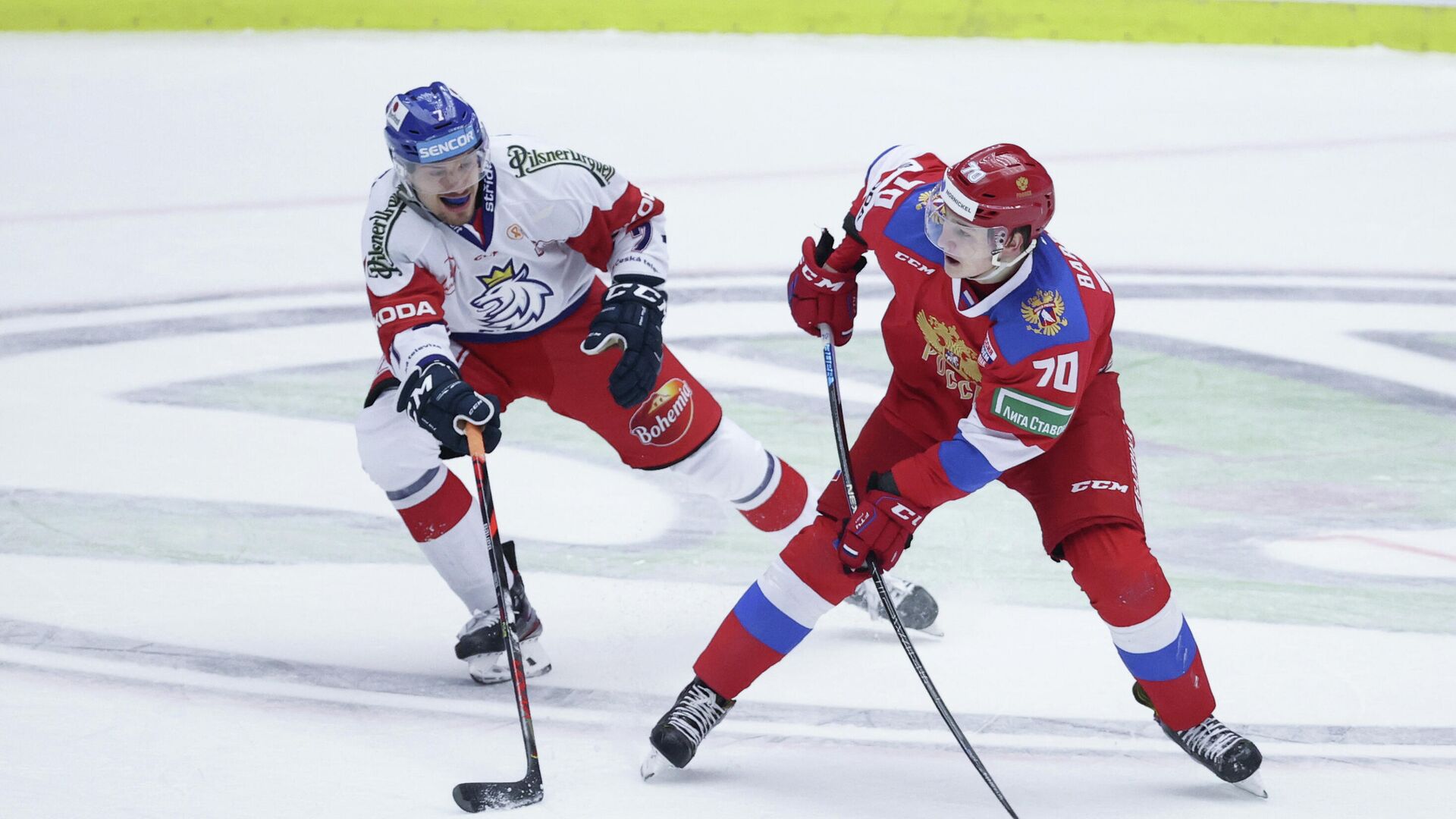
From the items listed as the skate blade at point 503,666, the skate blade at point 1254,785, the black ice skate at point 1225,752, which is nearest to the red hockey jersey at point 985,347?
the black ice skate at point 1225,752

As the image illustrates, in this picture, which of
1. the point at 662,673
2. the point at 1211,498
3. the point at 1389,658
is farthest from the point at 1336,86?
the point at 662,673


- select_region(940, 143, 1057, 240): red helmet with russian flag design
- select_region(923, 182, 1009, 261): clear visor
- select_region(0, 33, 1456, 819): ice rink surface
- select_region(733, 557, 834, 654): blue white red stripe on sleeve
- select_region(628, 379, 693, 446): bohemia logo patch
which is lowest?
select_region(0, 33, 1456, 819): ice rink surface

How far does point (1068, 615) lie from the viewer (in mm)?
3443

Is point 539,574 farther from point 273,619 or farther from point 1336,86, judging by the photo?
point 1336,86

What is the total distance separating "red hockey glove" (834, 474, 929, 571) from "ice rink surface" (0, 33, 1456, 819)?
0.42 m

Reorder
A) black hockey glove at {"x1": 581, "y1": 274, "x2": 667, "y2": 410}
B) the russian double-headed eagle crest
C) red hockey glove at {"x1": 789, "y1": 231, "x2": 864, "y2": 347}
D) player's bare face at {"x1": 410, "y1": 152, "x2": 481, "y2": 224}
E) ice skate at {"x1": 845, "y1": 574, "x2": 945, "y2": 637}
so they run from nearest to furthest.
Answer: the russian double-headed eagle crest → player's bare face at {"x1": 410, "y1": 152, "x2": 481, "y2": 224} → black hockey glove at {"x1": 581, "y1": 274, "x2": 667, "y2": 410} → red hockey glove at {"x1": 789, "y1": 231, "x2": 864, "y2": 347} → ice skate at {"x1": 845, "y1": 574, "x2": 945, "y2": 637}

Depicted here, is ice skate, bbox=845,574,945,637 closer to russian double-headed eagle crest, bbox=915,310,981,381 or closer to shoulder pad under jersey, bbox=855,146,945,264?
russian double-headed eagle crest, bbox=915,310,981,381

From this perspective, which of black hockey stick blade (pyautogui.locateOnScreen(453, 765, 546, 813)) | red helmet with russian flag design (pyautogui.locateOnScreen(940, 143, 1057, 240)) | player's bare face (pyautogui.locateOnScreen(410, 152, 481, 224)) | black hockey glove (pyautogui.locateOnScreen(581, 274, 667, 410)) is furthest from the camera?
black hockey glove (pyautogui.locateOnScreen(581, 274, 667, 410))

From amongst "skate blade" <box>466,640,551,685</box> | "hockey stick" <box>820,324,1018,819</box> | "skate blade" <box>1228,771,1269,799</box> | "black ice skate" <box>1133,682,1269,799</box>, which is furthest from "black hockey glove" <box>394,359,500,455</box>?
"skate blade" <box>1228,771,1269,799</box>

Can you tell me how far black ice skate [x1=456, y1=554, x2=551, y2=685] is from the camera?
316 centimetres

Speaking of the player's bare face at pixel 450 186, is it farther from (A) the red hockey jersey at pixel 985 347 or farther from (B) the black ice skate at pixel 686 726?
(B) the black ice skate at pixel 686 726

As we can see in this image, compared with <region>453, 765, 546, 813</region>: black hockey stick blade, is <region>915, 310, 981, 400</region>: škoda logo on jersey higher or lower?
higher

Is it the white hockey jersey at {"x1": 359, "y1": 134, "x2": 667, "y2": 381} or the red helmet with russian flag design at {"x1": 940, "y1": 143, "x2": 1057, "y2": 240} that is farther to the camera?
the white hockey jersey at {"x1": 359, "y1": 134, "x2": 667, "y2": 381}

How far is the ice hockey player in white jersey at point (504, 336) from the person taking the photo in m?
2.86
